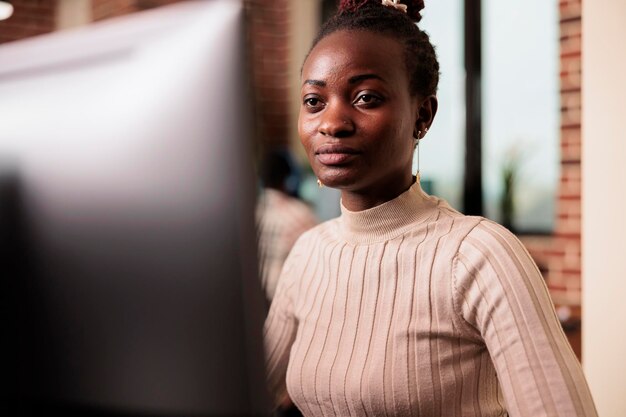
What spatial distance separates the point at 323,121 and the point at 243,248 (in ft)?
1.87

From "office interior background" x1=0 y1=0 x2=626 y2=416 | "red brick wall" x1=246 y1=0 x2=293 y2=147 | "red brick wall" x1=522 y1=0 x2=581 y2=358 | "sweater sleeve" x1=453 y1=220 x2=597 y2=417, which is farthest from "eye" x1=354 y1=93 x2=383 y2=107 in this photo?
"red brick wall" x1=246 y1=0 x2=293 y2=147

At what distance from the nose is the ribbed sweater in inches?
5.6

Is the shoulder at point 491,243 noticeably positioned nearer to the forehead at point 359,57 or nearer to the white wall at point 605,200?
the forehead at point 359,57

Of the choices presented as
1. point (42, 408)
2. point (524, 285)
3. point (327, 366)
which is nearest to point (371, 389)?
point (327, 366)

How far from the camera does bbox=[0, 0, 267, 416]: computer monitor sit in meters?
0.39

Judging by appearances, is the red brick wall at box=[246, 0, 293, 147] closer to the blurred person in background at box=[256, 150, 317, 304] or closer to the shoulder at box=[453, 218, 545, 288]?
the blurred person in background at box=[256, 150, 317, 304]

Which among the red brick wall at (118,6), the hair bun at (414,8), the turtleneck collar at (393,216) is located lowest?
the turtleneck collar at (393,216)

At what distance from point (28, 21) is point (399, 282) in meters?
3.42

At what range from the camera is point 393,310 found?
37.0 inches

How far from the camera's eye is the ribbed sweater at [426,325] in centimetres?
80

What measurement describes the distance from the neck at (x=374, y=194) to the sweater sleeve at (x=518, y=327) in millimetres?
161

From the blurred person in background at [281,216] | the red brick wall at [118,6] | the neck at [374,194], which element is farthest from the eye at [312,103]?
the red brick wall at [118,6]

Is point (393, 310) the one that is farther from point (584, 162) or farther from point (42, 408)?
point (584, 162)

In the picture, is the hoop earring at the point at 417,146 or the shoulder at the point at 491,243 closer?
the shoulder at the point at 491,243
